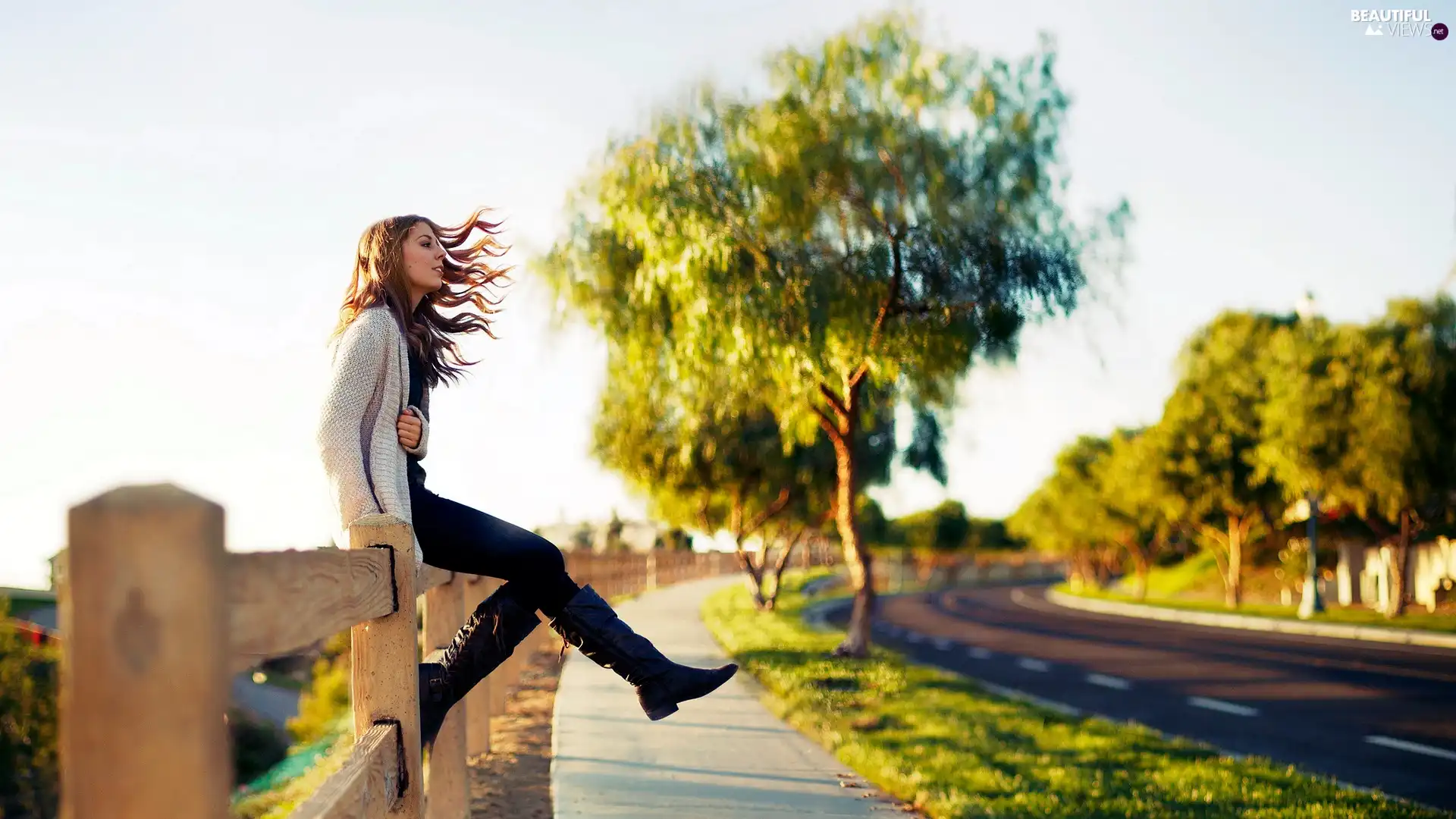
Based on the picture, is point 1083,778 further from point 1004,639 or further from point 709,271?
point 1004,639

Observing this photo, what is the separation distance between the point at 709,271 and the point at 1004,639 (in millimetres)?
14024

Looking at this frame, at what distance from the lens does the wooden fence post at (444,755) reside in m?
4.49

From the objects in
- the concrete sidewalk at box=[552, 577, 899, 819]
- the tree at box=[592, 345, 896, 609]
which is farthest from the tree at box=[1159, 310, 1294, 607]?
the concrete sidewalk at box=[552, 577, 899, 819]

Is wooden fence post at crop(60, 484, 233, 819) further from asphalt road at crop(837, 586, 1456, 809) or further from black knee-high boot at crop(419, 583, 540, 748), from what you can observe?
asphalt road at crop(837, 586, 1456, 809)

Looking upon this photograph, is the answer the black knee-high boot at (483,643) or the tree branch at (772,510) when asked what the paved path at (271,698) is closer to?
the tree branch at (772,510)

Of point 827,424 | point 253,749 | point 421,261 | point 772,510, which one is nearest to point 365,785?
point 421,261

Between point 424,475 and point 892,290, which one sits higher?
point 892,290

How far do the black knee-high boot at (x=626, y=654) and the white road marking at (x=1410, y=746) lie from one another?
7901mm

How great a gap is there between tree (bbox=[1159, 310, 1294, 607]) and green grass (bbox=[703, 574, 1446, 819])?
2409 cm

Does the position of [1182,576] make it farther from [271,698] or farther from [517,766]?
[517,766]

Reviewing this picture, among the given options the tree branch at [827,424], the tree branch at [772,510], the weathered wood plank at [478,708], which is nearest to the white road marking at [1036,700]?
the tree branch at [827,424]

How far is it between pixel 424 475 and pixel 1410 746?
935 centimetres

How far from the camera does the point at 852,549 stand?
47.8 ft

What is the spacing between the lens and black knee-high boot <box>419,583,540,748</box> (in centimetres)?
357
